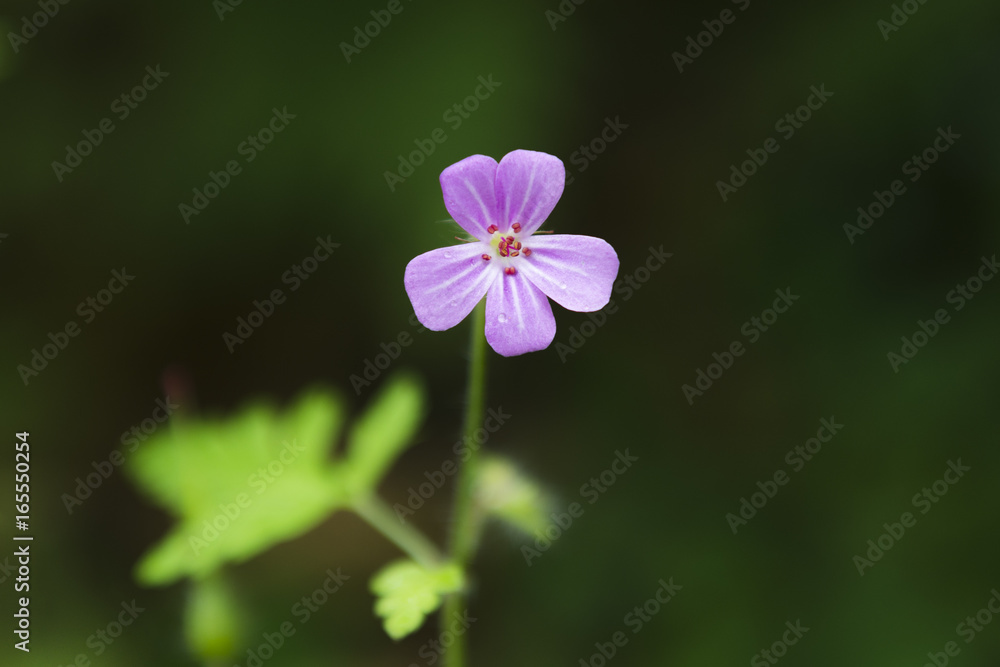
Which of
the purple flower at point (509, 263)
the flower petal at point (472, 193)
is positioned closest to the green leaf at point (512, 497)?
the purple flower at point (509, 263)

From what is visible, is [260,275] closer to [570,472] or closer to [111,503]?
[111,503]

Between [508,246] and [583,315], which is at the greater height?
[583,315]

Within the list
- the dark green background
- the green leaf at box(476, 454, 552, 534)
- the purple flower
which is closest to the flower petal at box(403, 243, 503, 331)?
the purple flower

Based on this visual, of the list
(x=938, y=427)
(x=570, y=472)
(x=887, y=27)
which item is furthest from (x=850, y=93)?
(x=570, y=472)

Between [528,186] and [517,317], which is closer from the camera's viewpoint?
[517,317]

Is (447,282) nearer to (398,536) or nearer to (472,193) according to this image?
(472,193)

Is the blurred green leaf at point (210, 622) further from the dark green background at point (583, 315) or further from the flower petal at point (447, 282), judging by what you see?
the flower petal at point (447, 282)

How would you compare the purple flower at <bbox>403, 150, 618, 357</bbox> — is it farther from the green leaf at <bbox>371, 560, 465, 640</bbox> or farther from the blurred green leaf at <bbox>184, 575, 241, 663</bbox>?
the blurred green leaf at <bbox>184, 575, 241, 663</bbox>

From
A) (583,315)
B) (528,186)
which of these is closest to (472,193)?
(528,186)
